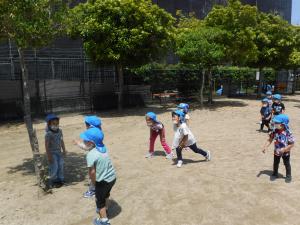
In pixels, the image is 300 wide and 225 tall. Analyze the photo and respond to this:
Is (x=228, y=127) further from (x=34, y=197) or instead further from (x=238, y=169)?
(x=34, y=197)

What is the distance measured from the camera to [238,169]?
789cm

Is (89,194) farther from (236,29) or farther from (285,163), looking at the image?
(236,29)

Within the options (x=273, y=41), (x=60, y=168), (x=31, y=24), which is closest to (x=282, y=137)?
(x=60, y=168)

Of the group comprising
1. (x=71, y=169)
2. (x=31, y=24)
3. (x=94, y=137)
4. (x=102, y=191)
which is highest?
(x=31, y=24)

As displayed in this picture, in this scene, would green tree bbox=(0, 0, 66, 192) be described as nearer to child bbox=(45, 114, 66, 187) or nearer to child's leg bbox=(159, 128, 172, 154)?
child bbox=(45, 114, 66, 187)

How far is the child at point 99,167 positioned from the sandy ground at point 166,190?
0.41 meters

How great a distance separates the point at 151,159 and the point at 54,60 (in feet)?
33.6

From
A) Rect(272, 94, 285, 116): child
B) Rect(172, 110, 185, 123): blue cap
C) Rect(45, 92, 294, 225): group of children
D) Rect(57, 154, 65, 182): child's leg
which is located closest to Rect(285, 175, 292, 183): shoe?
Rect(45, 92, 294, 225): group of children

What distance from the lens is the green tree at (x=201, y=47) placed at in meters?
18.7

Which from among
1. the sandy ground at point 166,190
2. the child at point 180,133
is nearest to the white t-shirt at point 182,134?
the child at point 180,133

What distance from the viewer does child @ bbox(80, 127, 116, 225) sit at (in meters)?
4.98

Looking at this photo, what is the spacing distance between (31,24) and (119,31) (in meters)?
9.70

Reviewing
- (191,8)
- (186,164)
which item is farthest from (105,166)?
(191,8)

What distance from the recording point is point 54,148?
668cm
